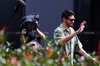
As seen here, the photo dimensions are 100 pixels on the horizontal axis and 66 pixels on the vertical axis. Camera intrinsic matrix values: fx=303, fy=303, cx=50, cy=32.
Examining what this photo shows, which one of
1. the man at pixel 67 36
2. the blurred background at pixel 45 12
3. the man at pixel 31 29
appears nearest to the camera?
the man at pixel 67 36

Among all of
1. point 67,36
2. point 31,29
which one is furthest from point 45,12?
point 67,36

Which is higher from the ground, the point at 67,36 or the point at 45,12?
the point at 67,36

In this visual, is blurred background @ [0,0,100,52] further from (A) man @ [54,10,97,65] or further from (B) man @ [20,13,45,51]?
(A) man @ [54,10,97,65]

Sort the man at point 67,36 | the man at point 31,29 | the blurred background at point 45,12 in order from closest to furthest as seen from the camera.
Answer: the man at point 67,36 → the man at point 31,29 → the blurred background at point 45,12

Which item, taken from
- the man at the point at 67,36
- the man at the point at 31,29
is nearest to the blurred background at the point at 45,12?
the man at the point at 31,29

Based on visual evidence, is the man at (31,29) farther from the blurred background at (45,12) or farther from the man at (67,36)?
the blurred background at (45,12)

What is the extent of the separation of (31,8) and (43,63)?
7.29 metres

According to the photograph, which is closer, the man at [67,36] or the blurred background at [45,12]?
the man at [67,36]

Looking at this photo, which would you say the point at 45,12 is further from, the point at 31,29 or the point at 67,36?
the point at 67,36

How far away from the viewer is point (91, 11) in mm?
9984

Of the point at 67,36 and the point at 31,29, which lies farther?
the point at 31,29

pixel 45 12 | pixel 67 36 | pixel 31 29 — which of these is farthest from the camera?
pixel 45 12

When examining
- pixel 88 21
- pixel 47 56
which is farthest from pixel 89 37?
pixel 47 56

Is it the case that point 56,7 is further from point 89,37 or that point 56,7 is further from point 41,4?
point 89,37
